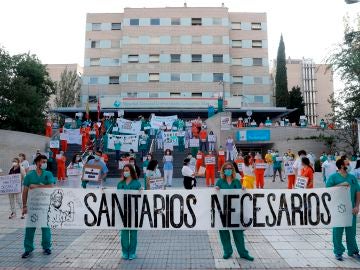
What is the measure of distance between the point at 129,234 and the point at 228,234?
2.02m

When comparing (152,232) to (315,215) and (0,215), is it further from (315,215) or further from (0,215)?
(0,215)

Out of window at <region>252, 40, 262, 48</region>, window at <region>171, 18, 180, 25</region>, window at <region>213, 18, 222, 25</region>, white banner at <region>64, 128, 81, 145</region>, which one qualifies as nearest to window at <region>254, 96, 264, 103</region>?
window at <region>252, 40, 262, 48</region>

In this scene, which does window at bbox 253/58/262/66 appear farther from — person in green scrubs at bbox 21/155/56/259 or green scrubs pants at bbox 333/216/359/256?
person in green scrubs at bbox 21/155/56/259

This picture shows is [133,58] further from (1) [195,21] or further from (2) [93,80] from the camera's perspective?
(1) [195,21]

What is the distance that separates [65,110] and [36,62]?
682 centimetres

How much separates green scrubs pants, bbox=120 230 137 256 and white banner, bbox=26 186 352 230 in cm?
13

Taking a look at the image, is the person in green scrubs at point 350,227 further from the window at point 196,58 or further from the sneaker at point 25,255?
the window at point 196,58

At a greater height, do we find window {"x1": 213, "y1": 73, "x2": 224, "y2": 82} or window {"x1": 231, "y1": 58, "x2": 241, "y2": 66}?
window {"x1": 231, "y1": 58, "x2": 241, "y2": 66}

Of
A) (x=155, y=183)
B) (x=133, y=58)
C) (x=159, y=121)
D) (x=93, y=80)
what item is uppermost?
(x=133, y=58)

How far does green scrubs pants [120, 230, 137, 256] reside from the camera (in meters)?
6.93

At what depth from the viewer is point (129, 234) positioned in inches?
282

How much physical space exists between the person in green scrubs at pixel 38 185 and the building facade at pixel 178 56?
142ft

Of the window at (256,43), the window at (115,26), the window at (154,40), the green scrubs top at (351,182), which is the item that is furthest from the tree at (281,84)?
the green scrubs top at (351,182)

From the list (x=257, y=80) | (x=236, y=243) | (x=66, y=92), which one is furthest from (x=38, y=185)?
(x=66, y=92)
